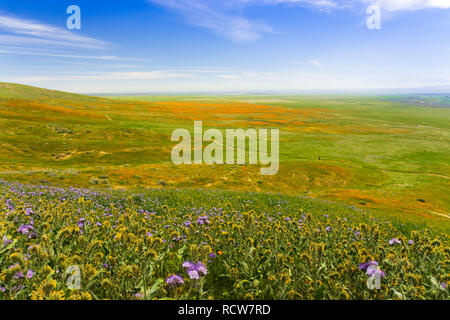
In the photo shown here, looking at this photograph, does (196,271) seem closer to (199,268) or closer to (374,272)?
(199,268)

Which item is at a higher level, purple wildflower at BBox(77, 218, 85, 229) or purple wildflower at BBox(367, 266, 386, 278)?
purple wildflower at BBox(367, 266, 386, 278)

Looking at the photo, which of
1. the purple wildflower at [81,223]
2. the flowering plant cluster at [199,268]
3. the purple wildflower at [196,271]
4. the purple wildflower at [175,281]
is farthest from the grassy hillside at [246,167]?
the purple wildflower at [81,223]

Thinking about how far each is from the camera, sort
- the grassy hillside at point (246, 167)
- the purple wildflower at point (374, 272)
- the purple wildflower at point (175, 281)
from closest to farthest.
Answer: the purple wildflower at point (175, 281) → the purple wildflower at point (374, 272) → the grassy hillside at point (246, 167)

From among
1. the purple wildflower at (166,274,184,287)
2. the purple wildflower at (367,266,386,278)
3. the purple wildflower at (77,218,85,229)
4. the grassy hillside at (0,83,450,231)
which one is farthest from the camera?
the grassy hillside at (0,83,450,231)

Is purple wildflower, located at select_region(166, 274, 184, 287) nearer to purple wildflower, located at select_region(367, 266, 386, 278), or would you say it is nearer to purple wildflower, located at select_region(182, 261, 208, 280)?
purple wildflower, located at select_region(182, 261, 208, 280)

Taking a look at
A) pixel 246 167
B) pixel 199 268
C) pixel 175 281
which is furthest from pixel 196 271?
pixel 246 167

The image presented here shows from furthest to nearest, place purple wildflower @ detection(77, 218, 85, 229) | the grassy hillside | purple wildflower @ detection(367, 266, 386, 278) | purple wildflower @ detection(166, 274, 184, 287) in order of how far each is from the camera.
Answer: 1. the grassy hillside
2. purple wildflower @ detection(77, 218, 85, 229)
3. purple wildflower @ detection(367, 266, 386, 278)
4. purple wildflower @ detection(166, 274, 184, 287)

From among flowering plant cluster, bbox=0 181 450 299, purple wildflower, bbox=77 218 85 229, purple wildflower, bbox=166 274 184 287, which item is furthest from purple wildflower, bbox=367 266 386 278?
purple wildflower, bbox=77 218 85 229

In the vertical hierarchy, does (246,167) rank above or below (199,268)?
below

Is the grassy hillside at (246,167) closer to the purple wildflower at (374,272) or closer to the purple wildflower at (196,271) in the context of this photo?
the purple wildflower at (374,272)

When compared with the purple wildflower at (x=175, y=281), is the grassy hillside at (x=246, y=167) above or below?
below

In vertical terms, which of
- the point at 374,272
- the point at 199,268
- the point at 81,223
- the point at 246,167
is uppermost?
the point at 199,268

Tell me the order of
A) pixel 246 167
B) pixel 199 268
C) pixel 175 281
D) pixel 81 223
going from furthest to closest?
pixel 246 167 < pixel 81 223 < pixel 199 268 < pixel 175 281
